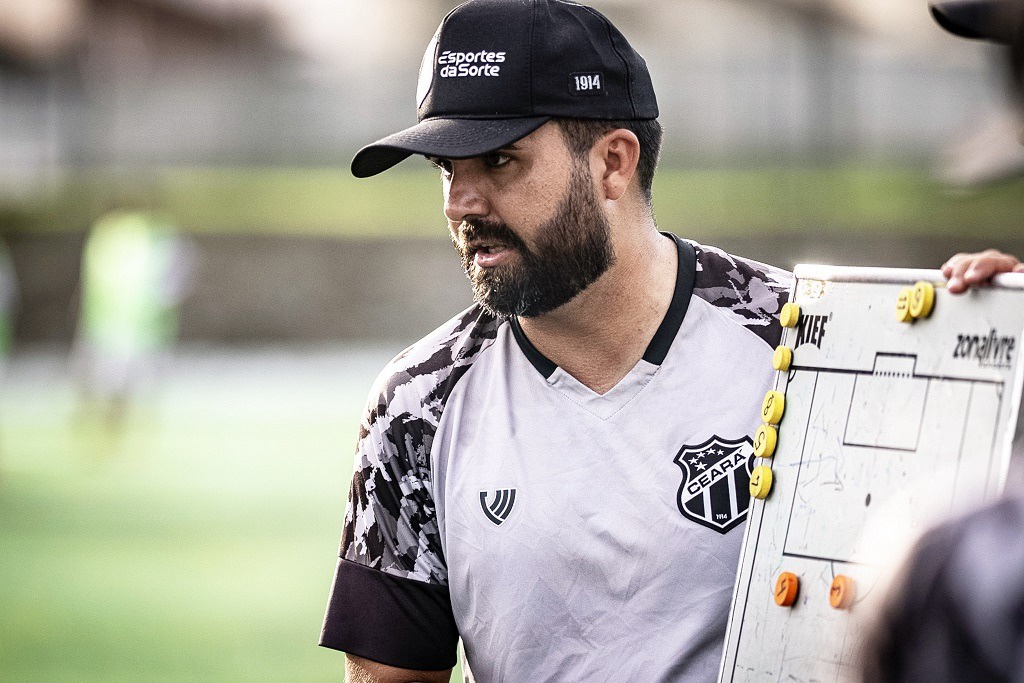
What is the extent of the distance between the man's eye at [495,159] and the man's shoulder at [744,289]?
459mm

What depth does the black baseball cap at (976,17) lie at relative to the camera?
1.12m

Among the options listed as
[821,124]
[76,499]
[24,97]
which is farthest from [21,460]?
[821,124]

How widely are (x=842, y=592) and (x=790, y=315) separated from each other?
→ 0.53 metres

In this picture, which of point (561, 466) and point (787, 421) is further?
point (561, 466)

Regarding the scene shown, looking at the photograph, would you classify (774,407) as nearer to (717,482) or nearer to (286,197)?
(717,482)

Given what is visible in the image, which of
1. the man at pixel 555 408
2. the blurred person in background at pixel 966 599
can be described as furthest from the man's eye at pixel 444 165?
the blurred person in background at pixel 966 599

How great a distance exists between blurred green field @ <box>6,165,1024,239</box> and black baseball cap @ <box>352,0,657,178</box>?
20610mm

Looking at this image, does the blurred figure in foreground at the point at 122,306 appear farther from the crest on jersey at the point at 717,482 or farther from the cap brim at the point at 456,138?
the crest on jersey at the point at 717,482

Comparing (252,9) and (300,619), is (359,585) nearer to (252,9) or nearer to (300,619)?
(300,619)

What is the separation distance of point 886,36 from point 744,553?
26065 mm

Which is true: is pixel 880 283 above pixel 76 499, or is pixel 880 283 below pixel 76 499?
above

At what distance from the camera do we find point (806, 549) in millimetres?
2430

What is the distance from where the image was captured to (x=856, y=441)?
7.85 ft

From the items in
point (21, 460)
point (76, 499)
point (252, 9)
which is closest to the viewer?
point (76, 499)
